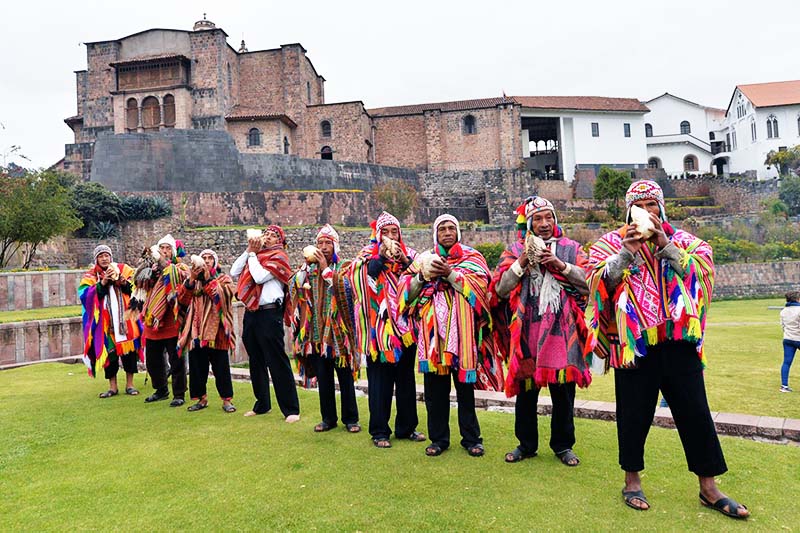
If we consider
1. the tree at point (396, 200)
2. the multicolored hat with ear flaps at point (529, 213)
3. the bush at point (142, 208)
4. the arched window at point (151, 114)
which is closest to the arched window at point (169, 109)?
the arched window at point (151, 114)

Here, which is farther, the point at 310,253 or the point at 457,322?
the point at 310,253

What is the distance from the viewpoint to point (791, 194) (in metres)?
36.6

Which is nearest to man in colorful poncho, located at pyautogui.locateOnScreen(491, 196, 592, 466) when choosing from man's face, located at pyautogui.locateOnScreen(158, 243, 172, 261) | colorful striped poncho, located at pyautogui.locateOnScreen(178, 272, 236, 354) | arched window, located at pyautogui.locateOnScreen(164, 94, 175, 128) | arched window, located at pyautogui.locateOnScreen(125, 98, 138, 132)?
colorful striped poncho, located at pyautogui.locateOnScreen(178, 272, 236, 354)

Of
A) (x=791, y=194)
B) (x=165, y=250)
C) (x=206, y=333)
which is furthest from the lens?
(x=791, y=194)

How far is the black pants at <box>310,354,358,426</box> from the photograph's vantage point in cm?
506

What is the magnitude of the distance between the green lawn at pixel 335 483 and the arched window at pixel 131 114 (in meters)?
36.6

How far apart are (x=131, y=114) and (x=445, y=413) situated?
3912cm

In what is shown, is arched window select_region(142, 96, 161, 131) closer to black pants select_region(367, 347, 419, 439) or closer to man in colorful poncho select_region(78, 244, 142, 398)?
man in colorful poncho select_region(78, 244, 142, 398)

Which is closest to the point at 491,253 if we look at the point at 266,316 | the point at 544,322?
the point at 266,316

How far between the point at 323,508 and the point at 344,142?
1453 inches

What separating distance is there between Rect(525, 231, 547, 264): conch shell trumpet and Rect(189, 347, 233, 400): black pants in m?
3.71

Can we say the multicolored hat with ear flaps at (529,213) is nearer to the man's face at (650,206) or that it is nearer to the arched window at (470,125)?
the man's face at (650,206)

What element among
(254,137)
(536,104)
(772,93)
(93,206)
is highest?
(772,93)

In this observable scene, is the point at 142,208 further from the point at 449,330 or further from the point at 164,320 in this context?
the point at 449,330
